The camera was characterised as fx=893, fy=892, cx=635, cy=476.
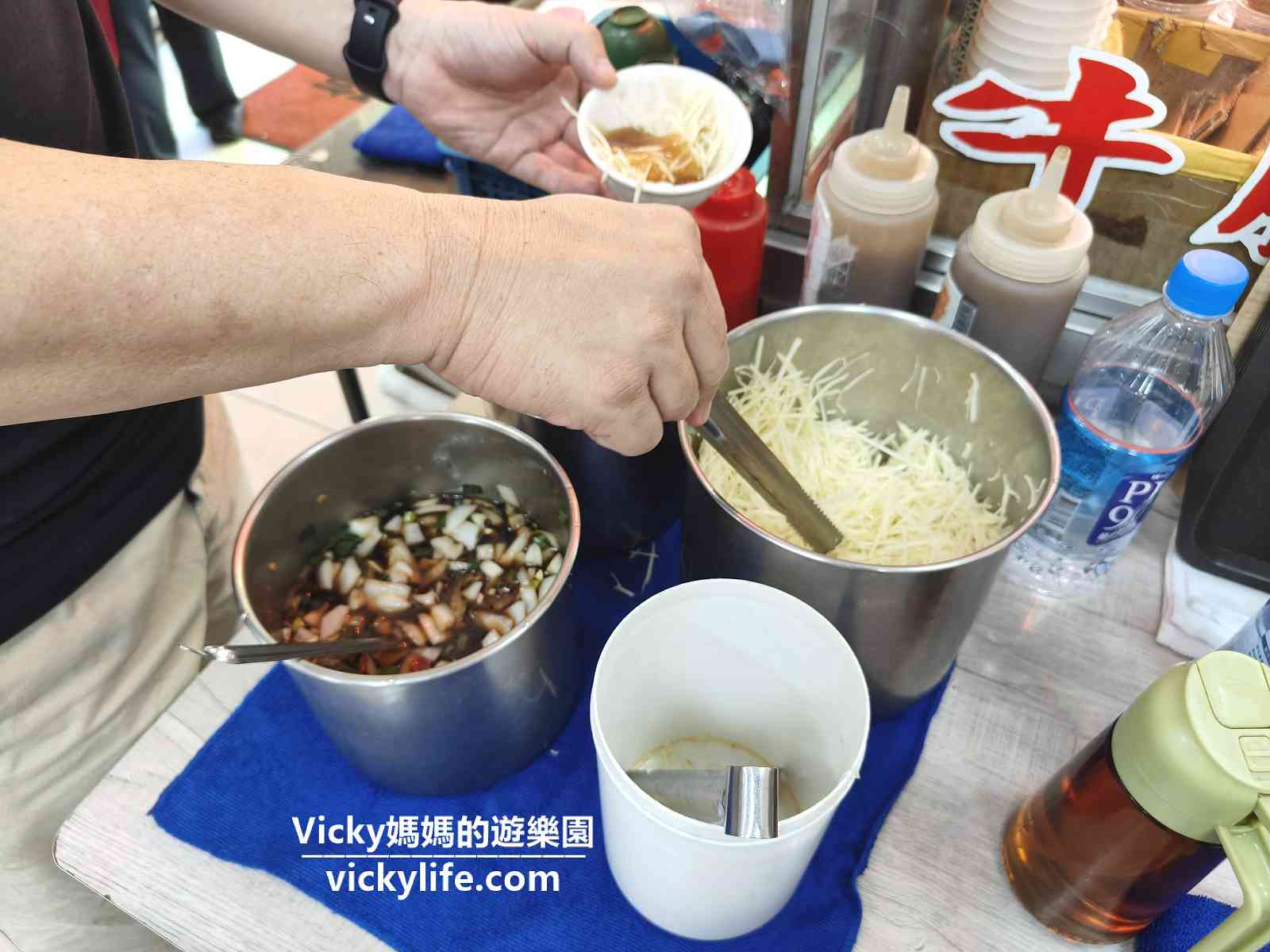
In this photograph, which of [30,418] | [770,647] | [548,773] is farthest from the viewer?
[548,773]

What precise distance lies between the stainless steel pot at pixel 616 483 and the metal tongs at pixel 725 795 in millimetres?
280

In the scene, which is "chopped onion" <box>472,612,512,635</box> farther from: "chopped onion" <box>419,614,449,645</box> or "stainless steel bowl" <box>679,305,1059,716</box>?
"stainless steel bowl" <box>679,305,1059,716</box>

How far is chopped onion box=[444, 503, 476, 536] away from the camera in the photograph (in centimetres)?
86

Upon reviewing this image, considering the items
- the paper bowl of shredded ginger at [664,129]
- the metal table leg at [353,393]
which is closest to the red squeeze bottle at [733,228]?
the paper bowl of shredded ginger at [664,129]

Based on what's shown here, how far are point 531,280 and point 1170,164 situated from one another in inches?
25.2

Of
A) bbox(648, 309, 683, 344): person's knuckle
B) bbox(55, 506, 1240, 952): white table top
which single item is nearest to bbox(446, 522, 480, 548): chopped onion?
bbox(55, 506, 1240, 952): white table top

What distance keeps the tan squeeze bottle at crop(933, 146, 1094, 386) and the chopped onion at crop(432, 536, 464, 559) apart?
53cm

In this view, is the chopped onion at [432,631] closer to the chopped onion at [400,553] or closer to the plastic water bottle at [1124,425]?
the chopped onion at [400,553]

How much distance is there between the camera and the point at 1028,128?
874mm

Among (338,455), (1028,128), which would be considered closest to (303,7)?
(338,455)

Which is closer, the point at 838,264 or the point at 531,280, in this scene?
the point at 531,280

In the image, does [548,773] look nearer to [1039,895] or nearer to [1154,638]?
[1039,895]

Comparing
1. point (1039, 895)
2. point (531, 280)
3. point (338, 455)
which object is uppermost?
point (531, 280)

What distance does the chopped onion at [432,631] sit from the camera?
0.77 metres
